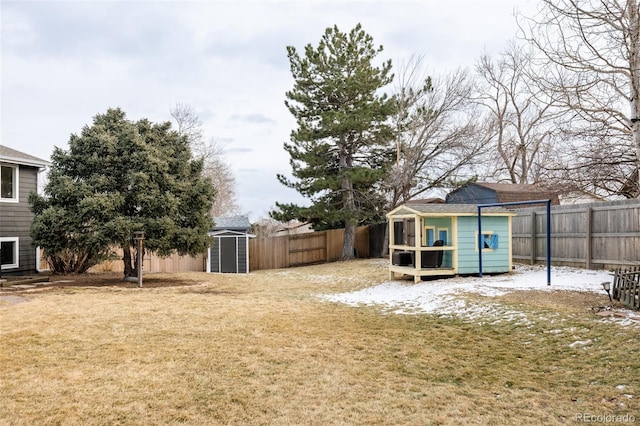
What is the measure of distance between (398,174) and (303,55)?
7324 mm

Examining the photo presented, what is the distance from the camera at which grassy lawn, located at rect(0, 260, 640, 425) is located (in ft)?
13.1

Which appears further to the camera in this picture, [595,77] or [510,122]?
[510,122]

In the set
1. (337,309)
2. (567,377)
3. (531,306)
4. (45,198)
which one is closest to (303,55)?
(45,198)

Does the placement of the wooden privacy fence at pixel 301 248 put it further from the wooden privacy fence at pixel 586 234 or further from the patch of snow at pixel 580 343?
the patch of snow at pixel 580 343

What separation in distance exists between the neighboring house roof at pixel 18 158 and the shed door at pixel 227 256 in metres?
7.09

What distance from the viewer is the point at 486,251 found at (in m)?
12.4

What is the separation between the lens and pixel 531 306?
7.95 metres

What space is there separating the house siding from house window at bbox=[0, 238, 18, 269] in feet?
45.9

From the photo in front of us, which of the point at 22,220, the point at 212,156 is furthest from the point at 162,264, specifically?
the point at 212,156

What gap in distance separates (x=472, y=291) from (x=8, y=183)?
1463 centimetres

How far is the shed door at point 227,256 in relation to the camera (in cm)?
1917

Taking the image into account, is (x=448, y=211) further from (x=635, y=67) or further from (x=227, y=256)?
(x=227, y=256)

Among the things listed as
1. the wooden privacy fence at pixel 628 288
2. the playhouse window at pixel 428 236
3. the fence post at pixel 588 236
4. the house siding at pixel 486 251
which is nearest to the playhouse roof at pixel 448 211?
the house siding at pixel 486 251

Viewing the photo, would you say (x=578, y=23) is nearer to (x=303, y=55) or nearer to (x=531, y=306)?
(x=531, y=306)
